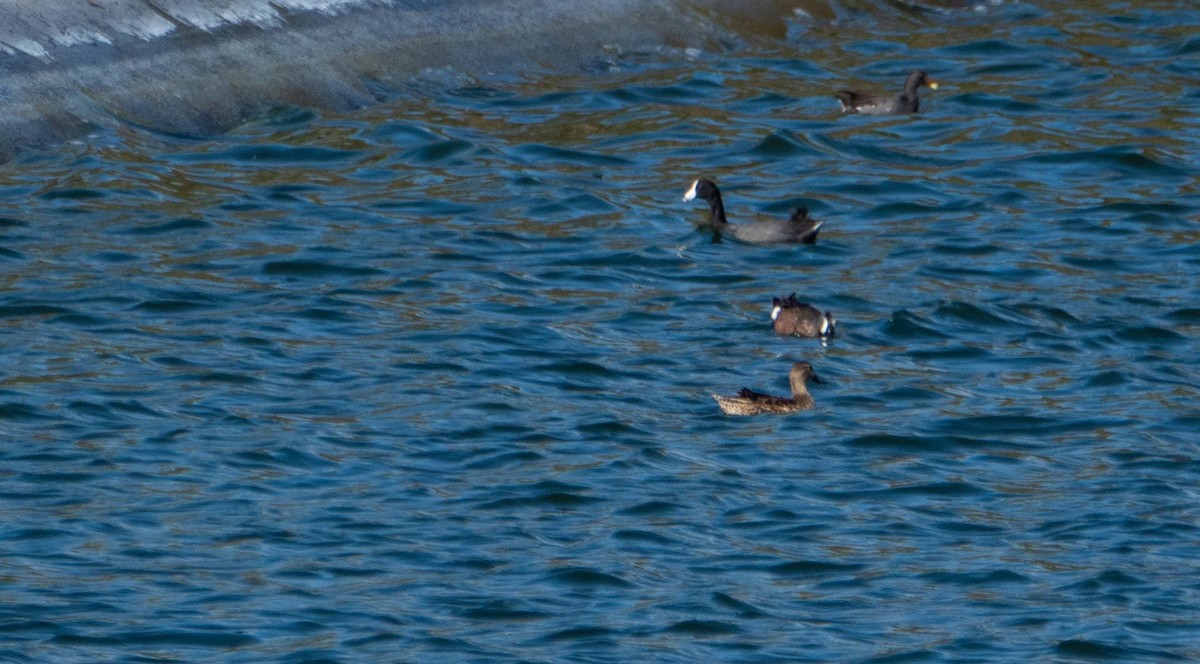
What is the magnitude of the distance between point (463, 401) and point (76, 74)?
5.24 meters

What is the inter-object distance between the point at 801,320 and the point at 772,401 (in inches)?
55.3

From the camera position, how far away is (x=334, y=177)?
14969 millimetres

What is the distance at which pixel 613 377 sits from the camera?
37.8ft

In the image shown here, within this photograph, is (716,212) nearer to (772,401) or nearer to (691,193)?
(691,193)

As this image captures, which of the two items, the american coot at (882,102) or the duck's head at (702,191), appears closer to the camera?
the duck's head at (702,191)

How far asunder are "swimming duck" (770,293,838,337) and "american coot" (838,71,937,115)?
4853 mm

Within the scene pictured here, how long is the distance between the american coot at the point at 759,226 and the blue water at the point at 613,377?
0.16 meters

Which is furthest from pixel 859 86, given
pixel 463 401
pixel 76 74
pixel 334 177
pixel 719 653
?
pixel 719 653

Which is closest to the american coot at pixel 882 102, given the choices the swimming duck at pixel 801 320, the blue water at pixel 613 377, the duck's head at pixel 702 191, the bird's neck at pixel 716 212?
the blue water at pixel 613 377

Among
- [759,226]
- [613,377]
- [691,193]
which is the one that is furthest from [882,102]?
[613,377]

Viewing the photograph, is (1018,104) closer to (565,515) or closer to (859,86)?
(859,86)

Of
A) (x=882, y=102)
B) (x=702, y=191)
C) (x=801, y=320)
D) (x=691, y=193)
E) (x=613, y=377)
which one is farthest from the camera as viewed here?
(x=882, y=102)

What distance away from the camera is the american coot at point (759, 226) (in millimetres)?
14151

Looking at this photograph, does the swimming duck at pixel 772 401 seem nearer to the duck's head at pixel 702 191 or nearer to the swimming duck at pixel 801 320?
the swimming duck at pixel 801 320
